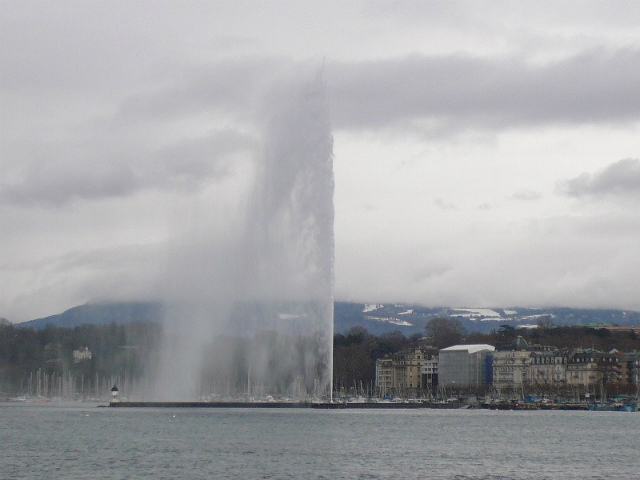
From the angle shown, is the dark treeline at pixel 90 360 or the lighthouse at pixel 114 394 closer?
the lighthouse at pixel 114 394

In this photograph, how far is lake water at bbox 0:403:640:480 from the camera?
43312 mm

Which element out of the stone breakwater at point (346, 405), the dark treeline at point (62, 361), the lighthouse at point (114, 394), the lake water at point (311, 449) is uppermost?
the dark treeline at point (62, 361)

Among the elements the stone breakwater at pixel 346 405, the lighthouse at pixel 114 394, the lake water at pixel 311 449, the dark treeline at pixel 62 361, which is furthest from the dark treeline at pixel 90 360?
the lake water at pixel 311 449

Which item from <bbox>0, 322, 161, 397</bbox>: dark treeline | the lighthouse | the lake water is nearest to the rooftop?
<bbox>0, 322, 161, 397</bbox>: dark treeline

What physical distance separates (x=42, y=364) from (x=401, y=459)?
120m

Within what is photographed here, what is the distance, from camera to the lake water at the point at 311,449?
43312 mm

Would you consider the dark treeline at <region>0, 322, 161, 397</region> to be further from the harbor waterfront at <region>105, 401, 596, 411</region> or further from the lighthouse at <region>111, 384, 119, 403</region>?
the harbor waterfront at <region>105, 401, 596, 411</region>

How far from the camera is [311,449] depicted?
2063 inches

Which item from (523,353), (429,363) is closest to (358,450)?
(523,353)

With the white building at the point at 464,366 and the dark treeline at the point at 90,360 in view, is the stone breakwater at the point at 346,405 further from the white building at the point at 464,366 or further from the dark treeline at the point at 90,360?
the white building at the point at 464,366

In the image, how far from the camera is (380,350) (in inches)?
7480

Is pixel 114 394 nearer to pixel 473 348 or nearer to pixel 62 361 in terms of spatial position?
pixel 62 361

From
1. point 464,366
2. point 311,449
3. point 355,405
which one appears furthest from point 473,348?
point 311,449

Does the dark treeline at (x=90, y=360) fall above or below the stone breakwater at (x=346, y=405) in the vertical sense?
above
